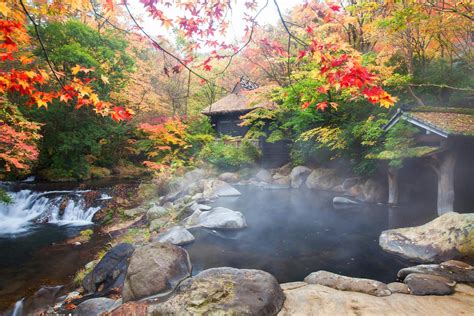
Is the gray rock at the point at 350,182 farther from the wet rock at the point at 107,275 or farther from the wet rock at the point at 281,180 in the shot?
the wet rock at the point at 107,275

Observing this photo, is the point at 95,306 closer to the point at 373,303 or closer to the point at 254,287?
the point at 254,287

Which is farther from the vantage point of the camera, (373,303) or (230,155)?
(230,155)

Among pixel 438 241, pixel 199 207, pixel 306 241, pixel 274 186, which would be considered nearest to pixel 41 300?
pixel 199 207

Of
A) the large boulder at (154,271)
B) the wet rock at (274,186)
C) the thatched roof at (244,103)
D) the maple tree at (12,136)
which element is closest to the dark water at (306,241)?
the large boulder at (154,271)

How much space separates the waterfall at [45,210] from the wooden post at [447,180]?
42.8 feet

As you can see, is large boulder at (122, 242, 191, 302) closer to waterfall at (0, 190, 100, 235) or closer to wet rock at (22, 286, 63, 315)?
wet rock at (22, 286, 63, 315)

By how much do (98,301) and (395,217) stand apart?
29.6 ft

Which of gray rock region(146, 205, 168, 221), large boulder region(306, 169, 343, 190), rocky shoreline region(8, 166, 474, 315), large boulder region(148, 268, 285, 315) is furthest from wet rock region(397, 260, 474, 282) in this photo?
large boulder region(306, 169, 343, 190)

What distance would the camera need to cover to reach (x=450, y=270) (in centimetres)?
530

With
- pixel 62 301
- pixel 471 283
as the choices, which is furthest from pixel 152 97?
pixel 471 283

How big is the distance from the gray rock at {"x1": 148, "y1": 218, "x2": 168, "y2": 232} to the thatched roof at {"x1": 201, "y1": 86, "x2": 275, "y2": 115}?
970 centimetres

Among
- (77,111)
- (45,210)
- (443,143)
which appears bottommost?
(45,210)

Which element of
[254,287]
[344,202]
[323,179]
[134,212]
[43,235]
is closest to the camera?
[254,287]

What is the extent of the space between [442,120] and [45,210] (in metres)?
15.3
